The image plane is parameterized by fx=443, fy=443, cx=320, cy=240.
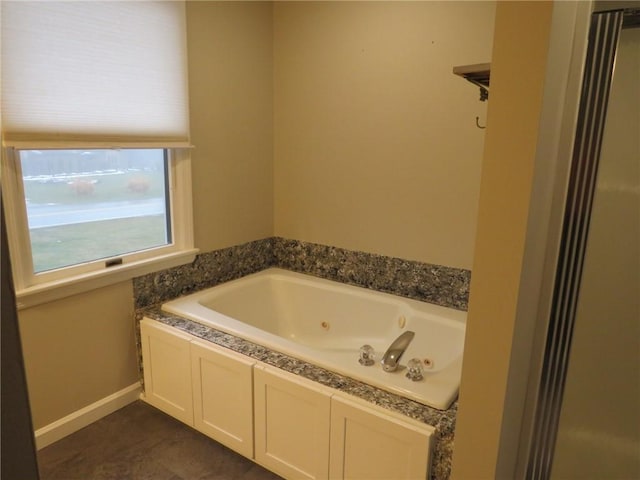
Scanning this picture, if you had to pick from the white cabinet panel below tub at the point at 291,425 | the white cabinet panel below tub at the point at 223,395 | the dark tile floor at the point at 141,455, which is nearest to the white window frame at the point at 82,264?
the white cabinet panel below tub at the point at 223,395

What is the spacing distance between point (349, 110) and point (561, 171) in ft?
6.99

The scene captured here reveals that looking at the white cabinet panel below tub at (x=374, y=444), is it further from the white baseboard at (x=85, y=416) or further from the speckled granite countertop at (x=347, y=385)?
the white baseboard at (x=85, y=416)

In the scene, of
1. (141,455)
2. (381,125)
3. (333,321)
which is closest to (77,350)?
(141,455)

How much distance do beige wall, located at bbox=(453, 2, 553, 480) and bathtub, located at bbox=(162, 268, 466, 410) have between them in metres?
→ 0.81

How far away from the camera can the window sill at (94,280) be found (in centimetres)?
201

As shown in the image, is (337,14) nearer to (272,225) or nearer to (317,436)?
(272,225)

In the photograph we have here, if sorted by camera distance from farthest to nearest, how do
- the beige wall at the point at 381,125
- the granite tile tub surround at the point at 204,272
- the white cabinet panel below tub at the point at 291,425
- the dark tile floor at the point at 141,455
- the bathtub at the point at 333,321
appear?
the granite tile tub surround at the point at 204,272 → the beige wall at the point at 381,125 → the dark tile floor at the point at 141,455 → the bathtub at the point at 333,321 → the white cabinet panel below tub at the point at 291,425

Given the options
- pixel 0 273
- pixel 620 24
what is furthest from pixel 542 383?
pixel 0 273

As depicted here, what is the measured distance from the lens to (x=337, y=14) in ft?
9.04

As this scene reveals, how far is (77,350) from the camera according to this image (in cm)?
228

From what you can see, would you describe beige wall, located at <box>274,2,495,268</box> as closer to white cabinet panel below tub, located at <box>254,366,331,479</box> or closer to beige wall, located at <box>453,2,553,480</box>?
white cabinet panel below tub, located at <box>254,366,331,479</box>

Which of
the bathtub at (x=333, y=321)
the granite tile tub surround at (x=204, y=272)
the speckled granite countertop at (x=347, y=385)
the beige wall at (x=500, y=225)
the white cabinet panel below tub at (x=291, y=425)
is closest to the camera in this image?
the beige wall at (x=500, y=225)

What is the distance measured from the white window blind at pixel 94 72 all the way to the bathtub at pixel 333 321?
40.4 inches

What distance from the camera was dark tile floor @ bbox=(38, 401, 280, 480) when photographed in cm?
204
